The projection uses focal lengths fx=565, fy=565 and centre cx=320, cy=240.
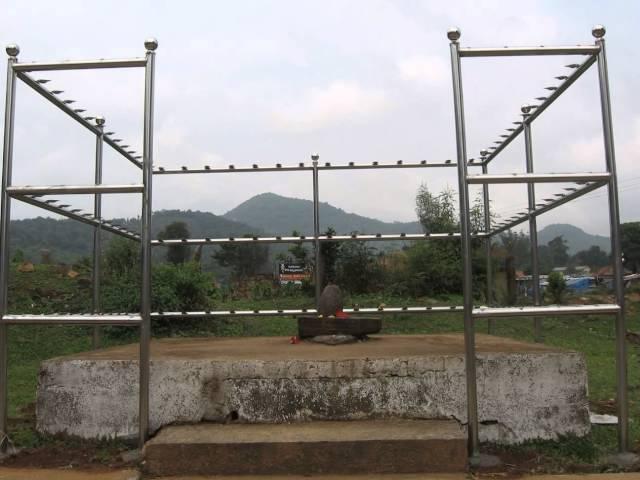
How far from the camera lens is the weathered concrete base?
2859mm

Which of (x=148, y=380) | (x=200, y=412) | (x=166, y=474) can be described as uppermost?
(x=148, y=380)

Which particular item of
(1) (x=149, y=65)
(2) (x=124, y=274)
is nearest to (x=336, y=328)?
(1) (x=149, y=65)

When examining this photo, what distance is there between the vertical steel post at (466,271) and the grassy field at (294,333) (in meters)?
0.45

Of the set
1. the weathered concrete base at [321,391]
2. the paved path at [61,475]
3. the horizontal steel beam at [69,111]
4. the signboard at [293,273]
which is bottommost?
the paved path at [61,475]

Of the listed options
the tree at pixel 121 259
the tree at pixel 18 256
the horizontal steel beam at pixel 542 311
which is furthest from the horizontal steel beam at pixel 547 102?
the tree at pixel 18 256

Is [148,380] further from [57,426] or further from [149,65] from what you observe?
[149,65]

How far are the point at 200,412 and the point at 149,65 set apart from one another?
177cm

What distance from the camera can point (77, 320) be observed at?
2.68 meters

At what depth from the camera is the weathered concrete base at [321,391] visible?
2859 millimetres

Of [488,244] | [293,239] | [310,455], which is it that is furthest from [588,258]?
[310,455]

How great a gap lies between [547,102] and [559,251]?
2486 millimetres

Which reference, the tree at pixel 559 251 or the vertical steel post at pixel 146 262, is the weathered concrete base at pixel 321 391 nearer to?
the vertical steel post at pixel 146 262

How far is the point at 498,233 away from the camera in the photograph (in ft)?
15.3

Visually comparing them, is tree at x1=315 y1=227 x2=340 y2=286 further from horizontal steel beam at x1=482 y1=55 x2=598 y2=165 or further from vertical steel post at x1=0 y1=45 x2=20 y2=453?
vertical steel post at x1=0 y1=45 x2=20 y2=453
